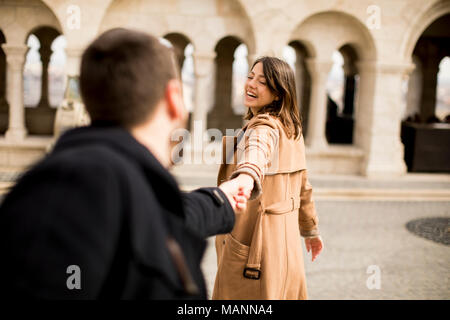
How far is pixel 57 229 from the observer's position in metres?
0.75

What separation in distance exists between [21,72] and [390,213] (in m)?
6.50

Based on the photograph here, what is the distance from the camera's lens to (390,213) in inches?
263

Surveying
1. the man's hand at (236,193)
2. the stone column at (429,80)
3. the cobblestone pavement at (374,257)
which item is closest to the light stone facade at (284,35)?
the cobblestone pavement at (374,257)

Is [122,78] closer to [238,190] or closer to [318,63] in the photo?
[238,190]

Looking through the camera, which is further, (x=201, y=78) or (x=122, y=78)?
(x=201, y=78)

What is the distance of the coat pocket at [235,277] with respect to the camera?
2117 mm

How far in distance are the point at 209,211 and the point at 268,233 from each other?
87 centimetres

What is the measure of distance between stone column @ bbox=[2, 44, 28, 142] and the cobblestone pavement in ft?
15.8

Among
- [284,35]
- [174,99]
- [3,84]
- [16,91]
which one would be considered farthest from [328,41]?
[3,84]

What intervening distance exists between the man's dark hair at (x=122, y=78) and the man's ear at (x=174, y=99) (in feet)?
0.08

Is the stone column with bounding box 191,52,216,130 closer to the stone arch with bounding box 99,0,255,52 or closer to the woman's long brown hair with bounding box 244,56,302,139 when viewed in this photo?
the stone arch with bounding box 99,0,255,52

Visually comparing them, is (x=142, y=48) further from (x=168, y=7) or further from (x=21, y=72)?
(x=21, y=72)

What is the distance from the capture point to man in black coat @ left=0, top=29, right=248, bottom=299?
2.46 ft

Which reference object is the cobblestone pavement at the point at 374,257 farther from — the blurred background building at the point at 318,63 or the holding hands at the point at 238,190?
the holding hands at the point at 238,190
